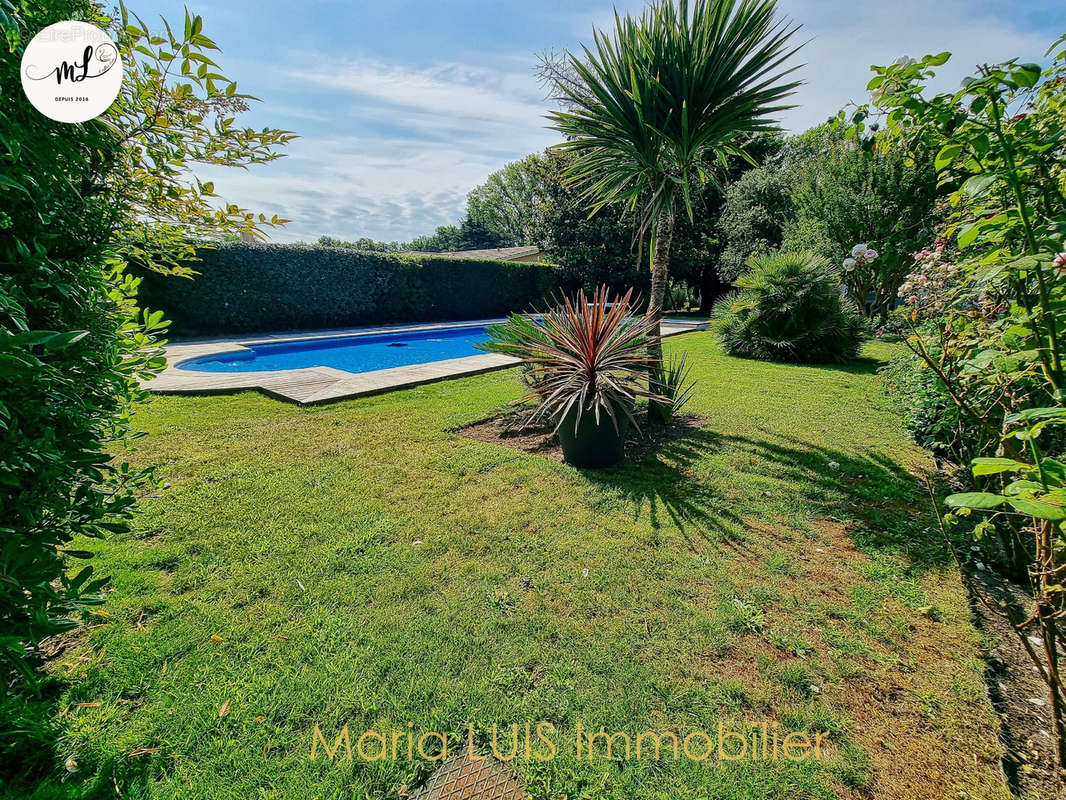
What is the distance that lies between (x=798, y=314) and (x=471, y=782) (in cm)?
933

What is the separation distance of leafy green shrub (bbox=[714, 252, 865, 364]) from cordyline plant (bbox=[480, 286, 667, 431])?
5.84 m

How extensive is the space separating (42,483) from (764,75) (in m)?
5.59

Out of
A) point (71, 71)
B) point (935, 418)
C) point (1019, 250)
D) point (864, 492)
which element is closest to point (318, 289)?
point (71, 71)

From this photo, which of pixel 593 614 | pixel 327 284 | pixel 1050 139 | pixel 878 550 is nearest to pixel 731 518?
pixel 878 550

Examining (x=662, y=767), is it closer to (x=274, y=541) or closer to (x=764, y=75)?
(x=274, y=541)

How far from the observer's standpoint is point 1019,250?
137 centimetres

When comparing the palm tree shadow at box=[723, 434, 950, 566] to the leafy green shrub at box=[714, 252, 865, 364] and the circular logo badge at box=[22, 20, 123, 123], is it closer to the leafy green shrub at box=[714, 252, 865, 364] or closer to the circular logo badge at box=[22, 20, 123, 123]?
the circular logo badge at box=[22, 20, 123, 123]

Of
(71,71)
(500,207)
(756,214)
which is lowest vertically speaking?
(71,71)

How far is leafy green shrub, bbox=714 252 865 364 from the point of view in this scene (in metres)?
8.08

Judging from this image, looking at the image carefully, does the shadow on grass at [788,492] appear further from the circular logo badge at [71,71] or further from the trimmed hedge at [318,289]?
the trimmed hedge at [318,289]

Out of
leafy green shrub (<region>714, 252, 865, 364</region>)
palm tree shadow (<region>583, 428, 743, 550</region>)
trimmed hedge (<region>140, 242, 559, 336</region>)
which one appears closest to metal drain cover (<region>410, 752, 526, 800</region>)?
palm tree shadow (<region>583, 428, 743, 550</region>)

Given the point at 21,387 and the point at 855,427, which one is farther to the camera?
the point at 855,427

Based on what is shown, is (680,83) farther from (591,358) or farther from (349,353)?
(349,353)

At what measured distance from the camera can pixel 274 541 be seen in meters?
2.52
